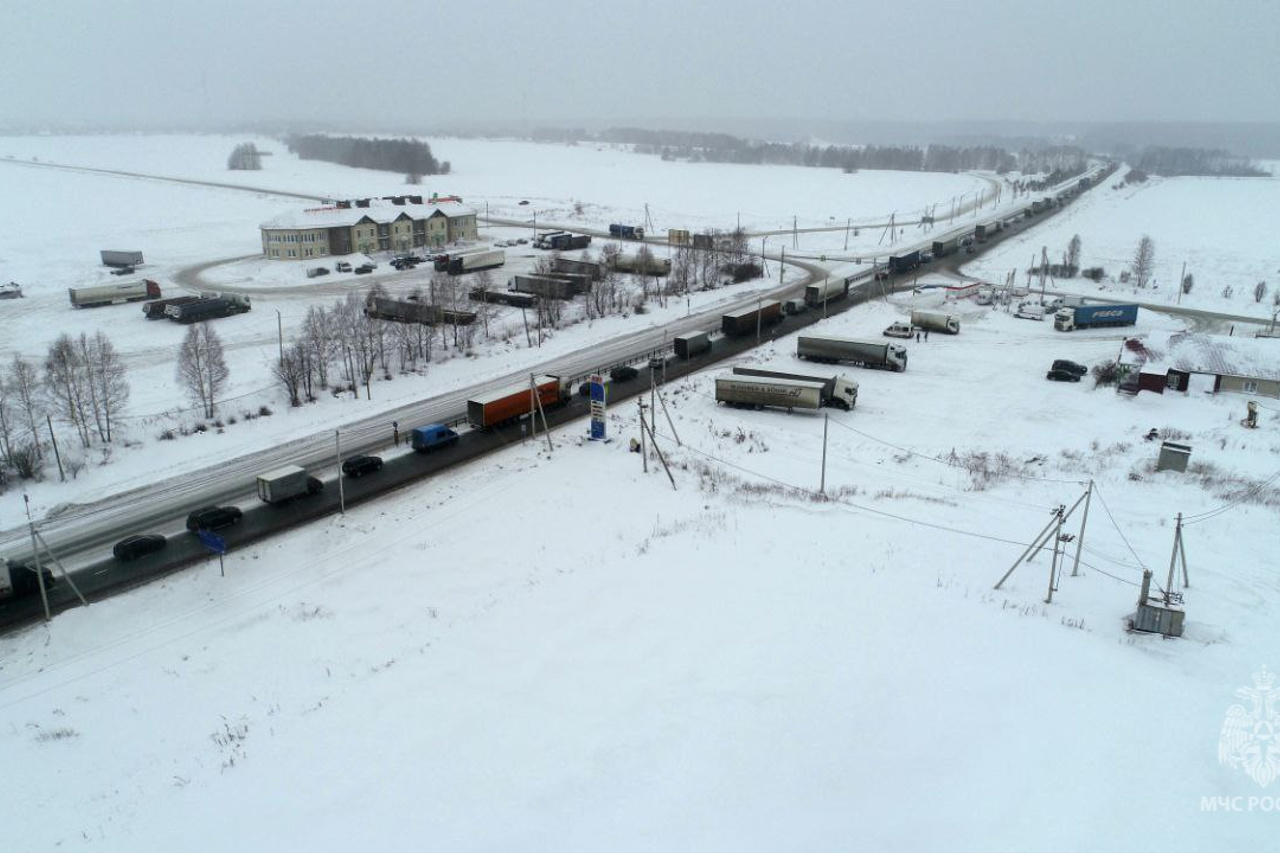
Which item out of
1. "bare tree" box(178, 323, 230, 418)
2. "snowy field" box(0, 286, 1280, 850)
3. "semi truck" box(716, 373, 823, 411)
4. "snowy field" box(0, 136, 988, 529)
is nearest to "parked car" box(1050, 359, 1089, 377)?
"snowy field" box(0, 286, 1280, 850)

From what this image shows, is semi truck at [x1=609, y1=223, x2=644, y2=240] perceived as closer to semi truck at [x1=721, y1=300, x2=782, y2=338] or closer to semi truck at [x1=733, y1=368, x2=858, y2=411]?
semi truck at [x1=721, y1=300, x2=782, y2=338]

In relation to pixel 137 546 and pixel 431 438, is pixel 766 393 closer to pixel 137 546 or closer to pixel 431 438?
pixel 431 438

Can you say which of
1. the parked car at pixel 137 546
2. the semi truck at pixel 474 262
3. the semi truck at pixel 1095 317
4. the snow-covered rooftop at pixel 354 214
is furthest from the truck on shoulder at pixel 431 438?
the snow-covered rooftop at pixel 354 214

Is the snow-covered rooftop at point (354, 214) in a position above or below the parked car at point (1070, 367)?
above

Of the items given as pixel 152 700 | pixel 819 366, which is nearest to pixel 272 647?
pixel 152 700

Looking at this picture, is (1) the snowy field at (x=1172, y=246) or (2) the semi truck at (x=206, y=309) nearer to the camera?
(2) the semi truck at (x=206, y=309)

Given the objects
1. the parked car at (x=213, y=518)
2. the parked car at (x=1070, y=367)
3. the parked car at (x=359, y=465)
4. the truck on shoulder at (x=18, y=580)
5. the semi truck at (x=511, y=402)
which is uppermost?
the parked car at (x=1070, y=367)

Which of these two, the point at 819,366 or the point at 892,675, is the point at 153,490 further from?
the point at 819,366

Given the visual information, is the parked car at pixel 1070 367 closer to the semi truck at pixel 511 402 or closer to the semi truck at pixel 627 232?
the semi truck at pixel 511 402
